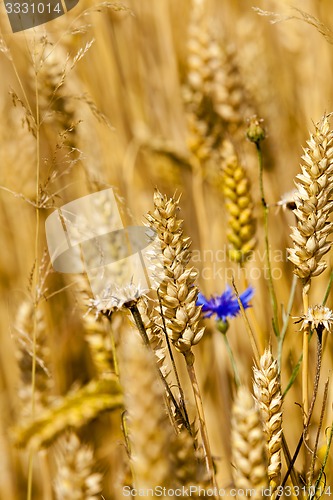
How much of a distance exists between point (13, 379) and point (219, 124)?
737mm

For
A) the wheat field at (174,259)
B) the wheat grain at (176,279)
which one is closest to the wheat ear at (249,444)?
the wheat field at (174,259)

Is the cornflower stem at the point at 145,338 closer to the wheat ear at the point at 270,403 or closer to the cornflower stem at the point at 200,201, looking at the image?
the wheat ear at the point at 270,403

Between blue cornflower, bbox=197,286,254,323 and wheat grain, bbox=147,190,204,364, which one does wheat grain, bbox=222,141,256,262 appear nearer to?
blue cornflower, bbox=197,286,254,323

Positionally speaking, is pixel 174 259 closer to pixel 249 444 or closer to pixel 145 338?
pixel 145 338

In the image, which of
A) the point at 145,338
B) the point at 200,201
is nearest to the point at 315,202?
the point at 145,338

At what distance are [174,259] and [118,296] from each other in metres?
0.07

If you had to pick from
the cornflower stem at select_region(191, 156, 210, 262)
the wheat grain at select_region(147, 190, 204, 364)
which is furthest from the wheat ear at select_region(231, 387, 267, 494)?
the cornflower stem at select_region(191, 156, 210, 262)

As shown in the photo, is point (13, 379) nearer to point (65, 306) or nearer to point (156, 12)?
point (65, 306)

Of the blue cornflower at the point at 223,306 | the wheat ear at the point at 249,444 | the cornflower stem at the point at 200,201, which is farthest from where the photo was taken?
the cornflower stem at the point at 200,201

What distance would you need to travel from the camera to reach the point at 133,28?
1.62 m

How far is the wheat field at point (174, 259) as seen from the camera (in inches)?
23.9

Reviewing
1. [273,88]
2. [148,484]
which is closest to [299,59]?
[273,88]

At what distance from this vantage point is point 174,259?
60 centimetres

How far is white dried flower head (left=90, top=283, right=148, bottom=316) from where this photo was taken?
2.03 feet
